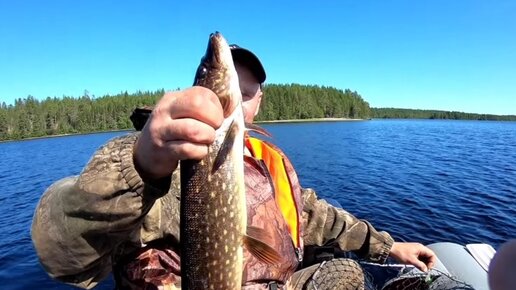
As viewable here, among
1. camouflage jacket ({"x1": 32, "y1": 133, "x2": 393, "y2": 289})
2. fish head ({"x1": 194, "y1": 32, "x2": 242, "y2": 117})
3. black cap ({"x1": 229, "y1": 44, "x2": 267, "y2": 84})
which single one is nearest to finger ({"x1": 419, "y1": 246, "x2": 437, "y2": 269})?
camouflage jacket ({"x1": 32, "y1": 133, "x2": 393, "y2": 289})

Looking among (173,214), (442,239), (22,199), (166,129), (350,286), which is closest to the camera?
(166,129)

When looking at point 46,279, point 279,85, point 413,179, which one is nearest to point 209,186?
point 46,279

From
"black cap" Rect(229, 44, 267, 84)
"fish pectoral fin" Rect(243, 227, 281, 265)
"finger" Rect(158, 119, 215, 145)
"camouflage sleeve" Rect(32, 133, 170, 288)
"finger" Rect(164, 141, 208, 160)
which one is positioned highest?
"black cap" Rect(229, 44, 267, 84)

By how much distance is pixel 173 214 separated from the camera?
267cm

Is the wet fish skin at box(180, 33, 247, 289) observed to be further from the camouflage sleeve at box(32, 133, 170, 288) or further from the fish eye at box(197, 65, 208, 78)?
the camouflage sleeve at box(32, 133, 170, 288)

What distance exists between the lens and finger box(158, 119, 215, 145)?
1619mm

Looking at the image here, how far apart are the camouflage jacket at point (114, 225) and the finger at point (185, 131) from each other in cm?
34

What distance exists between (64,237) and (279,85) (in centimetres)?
13180

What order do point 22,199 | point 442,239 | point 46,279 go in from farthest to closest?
1. point 22,199
2. point 442,239
3. point 46,279

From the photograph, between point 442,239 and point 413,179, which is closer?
point 442,239

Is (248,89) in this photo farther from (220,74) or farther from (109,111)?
(109,111)

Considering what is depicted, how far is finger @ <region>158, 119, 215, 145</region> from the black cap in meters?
2.56

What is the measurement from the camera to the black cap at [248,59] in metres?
4.05

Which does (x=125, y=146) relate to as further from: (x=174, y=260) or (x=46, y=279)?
(x=46, y=279)
